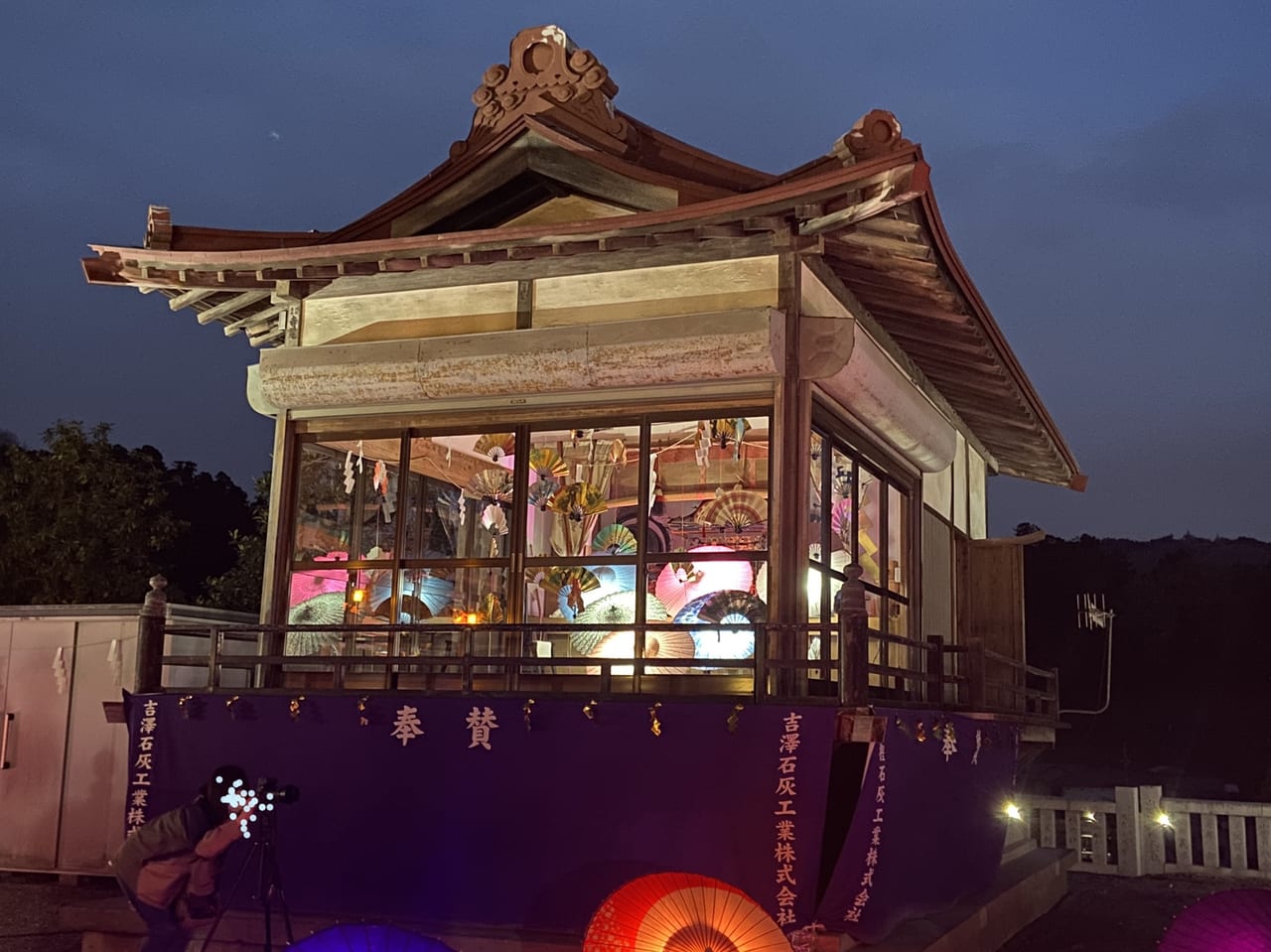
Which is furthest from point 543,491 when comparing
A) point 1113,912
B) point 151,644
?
point 1113,912

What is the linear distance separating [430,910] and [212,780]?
2149mm

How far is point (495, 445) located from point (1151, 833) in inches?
469

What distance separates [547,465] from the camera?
34.9ft

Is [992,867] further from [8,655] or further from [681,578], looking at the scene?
[8,655]

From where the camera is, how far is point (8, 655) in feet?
44.3

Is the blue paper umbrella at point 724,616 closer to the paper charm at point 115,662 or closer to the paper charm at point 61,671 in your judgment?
the paper charm at point 115,662

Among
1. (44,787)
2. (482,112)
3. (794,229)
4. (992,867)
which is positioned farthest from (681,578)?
(44,787)

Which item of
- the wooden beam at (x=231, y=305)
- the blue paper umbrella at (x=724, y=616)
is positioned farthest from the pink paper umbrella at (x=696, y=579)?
the wooden beam at (x=231, y=305)

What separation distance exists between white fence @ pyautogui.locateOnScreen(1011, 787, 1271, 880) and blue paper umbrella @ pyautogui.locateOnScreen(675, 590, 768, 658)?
27.7 feet

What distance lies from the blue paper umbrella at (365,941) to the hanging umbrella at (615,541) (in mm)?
4579

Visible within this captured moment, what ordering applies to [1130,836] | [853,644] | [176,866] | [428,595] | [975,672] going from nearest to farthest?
[176,866] → [853,644] → [428,595] → [975,672] → [1130,836]

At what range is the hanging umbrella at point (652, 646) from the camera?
969 centimetres

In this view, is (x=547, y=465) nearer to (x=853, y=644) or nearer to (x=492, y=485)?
(x=492, y=485)

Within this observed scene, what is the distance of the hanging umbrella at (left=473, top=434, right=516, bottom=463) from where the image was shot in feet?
35.0
